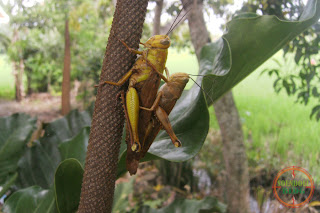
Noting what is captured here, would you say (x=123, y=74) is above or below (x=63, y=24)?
below

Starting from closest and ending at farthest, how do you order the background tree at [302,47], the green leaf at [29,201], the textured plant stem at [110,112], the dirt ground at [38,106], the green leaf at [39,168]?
the textured plant stem at [110,112] → the green leaf at [29,201] → the green leaf at [39,168] → the background tree at [302,47] → the dirt ground at [38,106]

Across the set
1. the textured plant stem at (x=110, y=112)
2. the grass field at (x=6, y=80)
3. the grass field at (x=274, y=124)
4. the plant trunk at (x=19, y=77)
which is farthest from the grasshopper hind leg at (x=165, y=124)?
the plant trunk at (x=19, y=77)

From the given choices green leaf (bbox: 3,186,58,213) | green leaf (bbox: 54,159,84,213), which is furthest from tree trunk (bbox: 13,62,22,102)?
green leaf (bbox: 54,159,84,213)

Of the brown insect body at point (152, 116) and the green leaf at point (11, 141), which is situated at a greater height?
the brown insect body at point (152, 116)

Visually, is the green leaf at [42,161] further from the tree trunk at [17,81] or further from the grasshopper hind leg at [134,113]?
the tree trunk at [17,81]

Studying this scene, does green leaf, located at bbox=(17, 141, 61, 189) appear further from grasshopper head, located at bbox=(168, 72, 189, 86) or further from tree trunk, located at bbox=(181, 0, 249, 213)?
tree trunk, located at bbox=(181, 0, 249, 213)

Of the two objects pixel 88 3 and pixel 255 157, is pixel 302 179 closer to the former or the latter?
pixel 255 157

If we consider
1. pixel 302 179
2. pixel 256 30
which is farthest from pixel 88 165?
pixel 302 179
